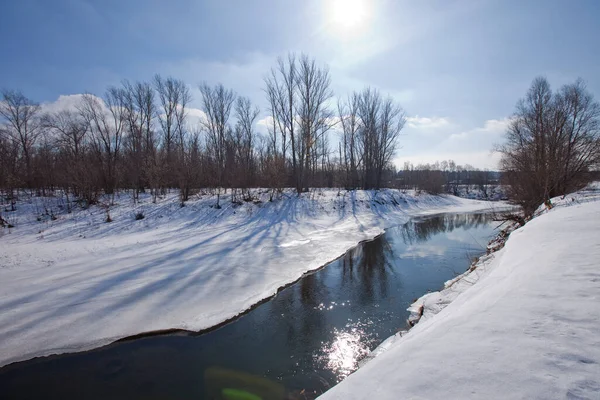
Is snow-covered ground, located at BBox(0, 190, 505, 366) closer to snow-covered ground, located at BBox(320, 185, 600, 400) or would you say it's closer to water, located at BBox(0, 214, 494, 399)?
water, located at BBox(0, 214, 494, 399)

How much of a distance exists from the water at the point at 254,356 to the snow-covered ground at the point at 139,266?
423 millimetres

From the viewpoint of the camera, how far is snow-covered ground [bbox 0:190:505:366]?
5.10 m

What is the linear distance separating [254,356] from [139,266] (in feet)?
17.0

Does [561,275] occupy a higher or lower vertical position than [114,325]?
higher

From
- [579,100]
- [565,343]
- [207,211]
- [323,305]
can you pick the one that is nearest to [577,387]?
[565,343]

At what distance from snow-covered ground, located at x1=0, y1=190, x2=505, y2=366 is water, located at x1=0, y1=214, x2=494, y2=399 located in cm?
42

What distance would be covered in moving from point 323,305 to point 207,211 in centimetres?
1326

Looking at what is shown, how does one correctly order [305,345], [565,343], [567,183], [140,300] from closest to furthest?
[565,343] < [305,345] < [140,300] < [567,183]

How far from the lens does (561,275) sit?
10.9 feet

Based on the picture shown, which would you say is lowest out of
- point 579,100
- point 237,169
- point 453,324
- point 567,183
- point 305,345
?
point 305,345

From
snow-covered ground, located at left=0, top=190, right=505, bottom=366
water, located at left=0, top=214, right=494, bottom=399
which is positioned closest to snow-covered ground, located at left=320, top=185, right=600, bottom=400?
water, located at left=0, top=214, right=494, bottom=399

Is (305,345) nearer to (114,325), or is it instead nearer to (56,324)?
(114,325)

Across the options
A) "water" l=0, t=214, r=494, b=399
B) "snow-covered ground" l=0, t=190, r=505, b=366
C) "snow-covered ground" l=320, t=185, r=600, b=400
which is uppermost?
"snow-covered ground" l=320, t=185, r=600, b=400

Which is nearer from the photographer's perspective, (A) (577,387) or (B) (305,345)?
(A) (577,387)
